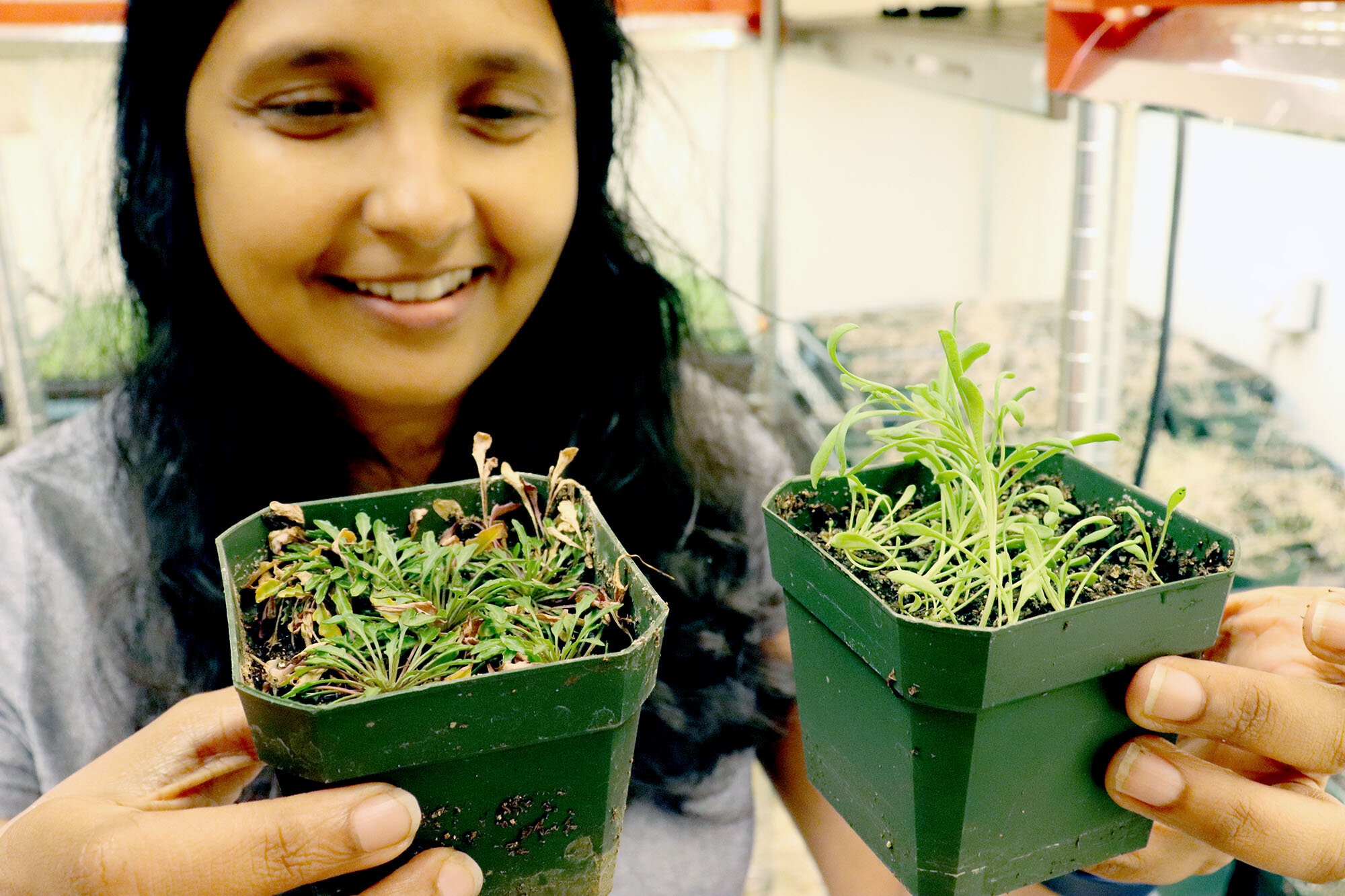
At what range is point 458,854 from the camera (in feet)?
1.43

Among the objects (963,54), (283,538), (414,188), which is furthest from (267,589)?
(963,54)

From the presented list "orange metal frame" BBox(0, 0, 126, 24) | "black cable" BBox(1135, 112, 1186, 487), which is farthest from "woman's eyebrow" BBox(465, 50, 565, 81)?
"orange metal frame" BBox(0, 0, 126, 24)

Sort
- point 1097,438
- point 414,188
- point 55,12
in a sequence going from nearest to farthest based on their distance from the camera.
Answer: point 1097,438 < point 414,188 < point 55,12

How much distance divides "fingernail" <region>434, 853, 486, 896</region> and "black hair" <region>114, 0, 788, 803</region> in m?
0.35

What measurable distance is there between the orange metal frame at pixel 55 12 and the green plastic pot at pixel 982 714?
1725 mm

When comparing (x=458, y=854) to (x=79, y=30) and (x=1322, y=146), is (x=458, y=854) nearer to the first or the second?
(x=1322, y=146)

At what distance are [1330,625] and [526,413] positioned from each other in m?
0.64

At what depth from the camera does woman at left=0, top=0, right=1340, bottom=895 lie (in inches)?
21.3

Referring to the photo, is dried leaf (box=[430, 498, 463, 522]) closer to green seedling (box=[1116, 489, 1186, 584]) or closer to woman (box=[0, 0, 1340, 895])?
woman (box=[0, 0, 1340, 895])

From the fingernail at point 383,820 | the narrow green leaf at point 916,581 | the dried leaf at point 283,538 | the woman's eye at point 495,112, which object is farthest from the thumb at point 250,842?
the woman's eye at point 495,112

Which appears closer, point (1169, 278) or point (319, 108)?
point (319, 108)

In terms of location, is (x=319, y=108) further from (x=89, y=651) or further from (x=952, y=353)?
(x=89, y=651)

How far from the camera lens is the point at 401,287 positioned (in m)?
0.68

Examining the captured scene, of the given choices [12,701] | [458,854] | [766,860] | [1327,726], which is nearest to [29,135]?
[12,701]
